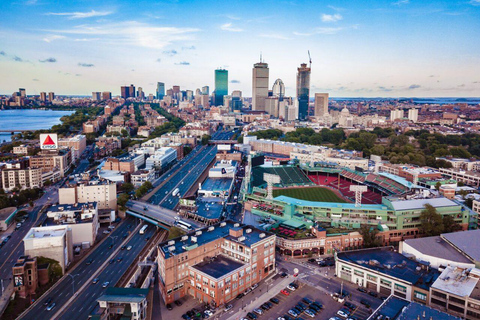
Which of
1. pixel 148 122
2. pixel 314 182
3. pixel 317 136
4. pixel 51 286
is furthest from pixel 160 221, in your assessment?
pixel 148 122

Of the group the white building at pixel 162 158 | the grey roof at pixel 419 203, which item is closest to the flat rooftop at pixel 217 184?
the white building at pixel 162 158

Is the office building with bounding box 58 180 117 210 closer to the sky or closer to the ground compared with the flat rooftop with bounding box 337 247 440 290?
closer to the sky

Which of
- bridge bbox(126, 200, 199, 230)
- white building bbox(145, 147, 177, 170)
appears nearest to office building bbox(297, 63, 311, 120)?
white building bbox(145, 147, 177, 170)

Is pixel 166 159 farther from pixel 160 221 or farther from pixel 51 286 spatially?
pixel 51 286

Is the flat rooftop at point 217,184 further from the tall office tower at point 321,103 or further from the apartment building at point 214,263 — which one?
the tall office tower at point 321,103

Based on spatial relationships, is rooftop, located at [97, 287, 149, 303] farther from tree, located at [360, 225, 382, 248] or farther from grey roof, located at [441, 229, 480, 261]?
grey roof, located at [441, 229, 480, 261]

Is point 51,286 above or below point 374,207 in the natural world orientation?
below

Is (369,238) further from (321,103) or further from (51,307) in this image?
(321,103)
